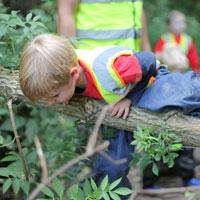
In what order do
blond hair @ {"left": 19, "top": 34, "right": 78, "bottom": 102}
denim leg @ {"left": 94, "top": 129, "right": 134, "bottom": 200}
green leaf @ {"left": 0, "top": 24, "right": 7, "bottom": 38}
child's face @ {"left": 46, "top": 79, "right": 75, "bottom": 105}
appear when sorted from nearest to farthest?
blond hair @ {"left": 19, "top": 34, "right": 78, "bottom": 102} → child's face @ {"left": 46, "top": 79, "right": 75, "bottom": 105} → green leaf @ {"left": 0, "top": 24, "right": 7, "bottom": 38} → denim leg @ {"left": 94, "top": 129, "right": 134, "bottom": 200}

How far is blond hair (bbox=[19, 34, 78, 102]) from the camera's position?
1786 mm

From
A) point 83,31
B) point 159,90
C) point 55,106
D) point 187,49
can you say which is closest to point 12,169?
point 55,106

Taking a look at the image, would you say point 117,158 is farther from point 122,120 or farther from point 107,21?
point 107,21

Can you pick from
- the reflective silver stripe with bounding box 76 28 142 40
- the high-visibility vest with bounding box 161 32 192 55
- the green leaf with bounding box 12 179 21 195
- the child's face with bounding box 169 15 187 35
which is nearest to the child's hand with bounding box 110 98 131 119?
the green leaf with bounding box 12 179 21 195

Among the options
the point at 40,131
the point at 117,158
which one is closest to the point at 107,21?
the point at 117,158

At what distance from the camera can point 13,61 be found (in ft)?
7.22

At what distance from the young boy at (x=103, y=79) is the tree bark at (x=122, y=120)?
0.05 meters

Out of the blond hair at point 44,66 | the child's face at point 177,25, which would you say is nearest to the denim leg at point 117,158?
the blond hair at point 44,66

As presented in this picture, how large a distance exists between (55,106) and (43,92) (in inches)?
10.9

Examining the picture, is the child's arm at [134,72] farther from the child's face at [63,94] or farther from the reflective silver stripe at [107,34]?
the reflective silver stripe at [107,34]

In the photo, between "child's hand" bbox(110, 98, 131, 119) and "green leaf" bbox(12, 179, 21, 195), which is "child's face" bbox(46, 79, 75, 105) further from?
"green leaf" bbox(12, 179, 21, 195)

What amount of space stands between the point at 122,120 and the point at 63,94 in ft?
1.33

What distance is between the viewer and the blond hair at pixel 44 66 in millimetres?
1786

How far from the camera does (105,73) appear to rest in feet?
6.49
